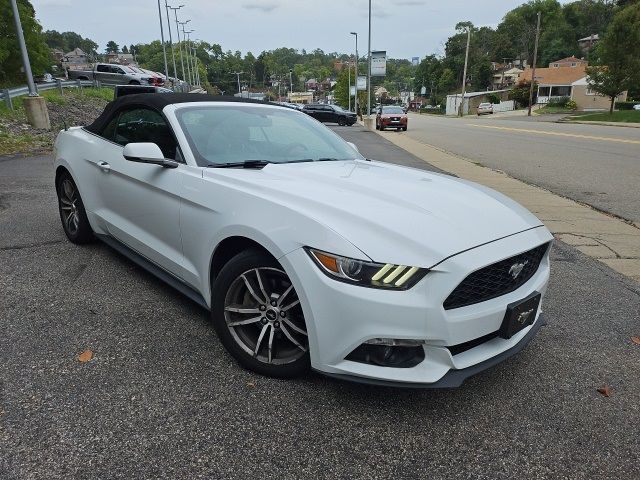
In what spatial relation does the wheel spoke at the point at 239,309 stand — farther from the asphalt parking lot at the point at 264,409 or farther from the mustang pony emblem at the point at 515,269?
the mustang pony emblem at the point at 515,269

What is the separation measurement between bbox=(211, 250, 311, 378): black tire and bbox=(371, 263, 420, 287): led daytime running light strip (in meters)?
0.52

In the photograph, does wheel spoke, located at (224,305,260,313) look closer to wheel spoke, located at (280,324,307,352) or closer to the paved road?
wheel spoke, located at (280,324,307,352)

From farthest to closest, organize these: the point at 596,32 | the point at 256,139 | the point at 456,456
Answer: the point at 596,32, the point at 256,139, the point at 456,456

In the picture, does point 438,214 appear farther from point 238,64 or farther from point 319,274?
point 238,64

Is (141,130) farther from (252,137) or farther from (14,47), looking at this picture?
(14,47)

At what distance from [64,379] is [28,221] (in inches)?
157

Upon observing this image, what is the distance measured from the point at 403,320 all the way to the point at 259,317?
0.86 metres

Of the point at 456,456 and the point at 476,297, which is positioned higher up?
the point at 476,297

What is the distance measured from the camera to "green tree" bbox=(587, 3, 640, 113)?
40844 millimetres

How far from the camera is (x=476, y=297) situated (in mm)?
2395

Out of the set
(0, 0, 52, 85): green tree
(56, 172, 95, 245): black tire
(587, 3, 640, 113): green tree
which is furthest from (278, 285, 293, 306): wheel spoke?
(587, 3, 640, 113): green tree

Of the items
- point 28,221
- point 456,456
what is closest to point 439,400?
point 456,456

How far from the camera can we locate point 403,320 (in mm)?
2230

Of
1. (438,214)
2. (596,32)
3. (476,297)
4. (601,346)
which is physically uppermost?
(596,32)
